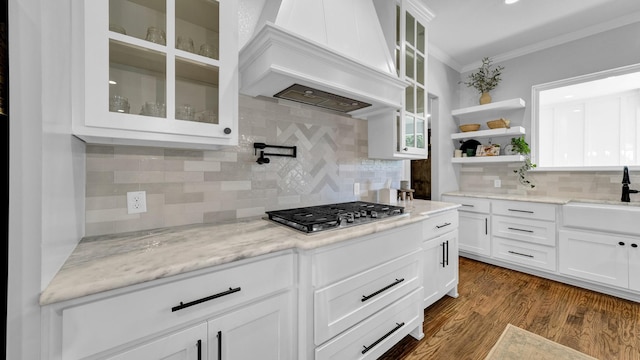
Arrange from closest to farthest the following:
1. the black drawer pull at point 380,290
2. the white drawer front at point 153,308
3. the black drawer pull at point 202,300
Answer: the white drawer front at point 153,308 < the black drawer pull at point 202,300 < the black drawer pull at point 380,290

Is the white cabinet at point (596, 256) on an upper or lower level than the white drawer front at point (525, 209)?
lower

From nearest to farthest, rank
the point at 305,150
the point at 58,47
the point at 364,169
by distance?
1. the point at 58,47
2. the point at 305,150
3. the point at 364,169

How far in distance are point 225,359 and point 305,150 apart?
1.44 meters

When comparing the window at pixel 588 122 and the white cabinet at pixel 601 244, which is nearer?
the white cabinet at pixel 601 244

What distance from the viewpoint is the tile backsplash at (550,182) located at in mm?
2895

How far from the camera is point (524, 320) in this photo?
2102mm

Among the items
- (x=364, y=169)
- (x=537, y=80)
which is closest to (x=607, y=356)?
(x=364, y=169)

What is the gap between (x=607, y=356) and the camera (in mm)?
1686

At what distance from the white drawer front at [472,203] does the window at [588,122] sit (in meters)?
0.92

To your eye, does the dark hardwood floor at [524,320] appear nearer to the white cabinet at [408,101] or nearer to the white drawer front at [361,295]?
the white drawer front at [361,295]

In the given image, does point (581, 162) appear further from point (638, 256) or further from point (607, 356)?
point (607, 356)

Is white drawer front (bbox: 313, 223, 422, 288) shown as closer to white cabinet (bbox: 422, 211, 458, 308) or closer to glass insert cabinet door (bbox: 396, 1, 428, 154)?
white cabinet (bbox: 422, 211, 458, 308)

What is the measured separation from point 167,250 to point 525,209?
3629 millimetres

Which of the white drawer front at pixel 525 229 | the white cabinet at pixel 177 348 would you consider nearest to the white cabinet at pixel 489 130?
the white drawer front at pixel 525 229
